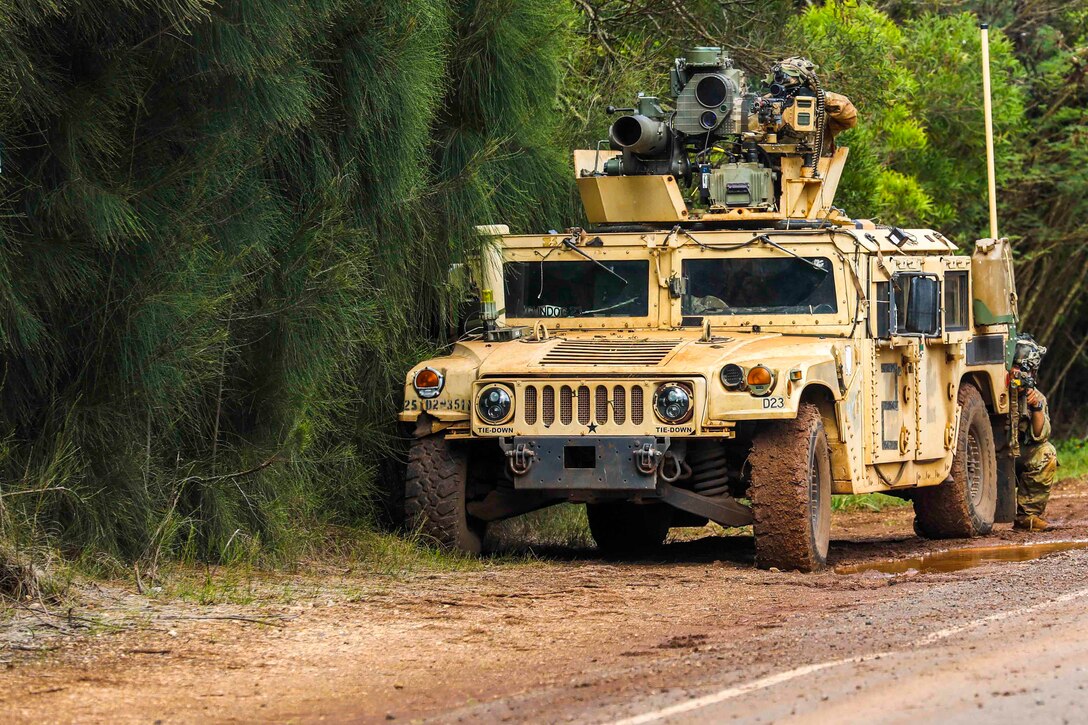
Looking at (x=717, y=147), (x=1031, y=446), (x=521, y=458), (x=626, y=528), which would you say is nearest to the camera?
(x=521, y=458)

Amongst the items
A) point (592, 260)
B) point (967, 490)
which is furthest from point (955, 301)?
point (592, 260)

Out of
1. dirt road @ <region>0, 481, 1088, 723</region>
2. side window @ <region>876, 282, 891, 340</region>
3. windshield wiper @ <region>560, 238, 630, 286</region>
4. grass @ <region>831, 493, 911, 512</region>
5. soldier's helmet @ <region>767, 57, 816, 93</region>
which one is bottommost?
grass @ <region>831, 493, 911, 512</region>

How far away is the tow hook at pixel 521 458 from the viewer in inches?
412

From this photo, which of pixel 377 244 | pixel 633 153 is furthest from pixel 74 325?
pixel 633 153

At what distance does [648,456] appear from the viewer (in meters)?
10.3

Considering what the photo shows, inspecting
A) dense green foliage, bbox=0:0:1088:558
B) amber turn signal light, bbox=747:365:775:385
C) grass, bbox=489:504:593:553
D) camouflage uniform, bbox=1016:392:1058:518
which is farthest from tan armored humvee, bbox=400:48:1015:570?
camouflage uniform, bbox=1016:392:1058:518

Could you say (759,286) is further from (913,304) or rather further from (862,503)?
(862,503)

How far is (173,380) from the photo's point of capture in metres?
9.35

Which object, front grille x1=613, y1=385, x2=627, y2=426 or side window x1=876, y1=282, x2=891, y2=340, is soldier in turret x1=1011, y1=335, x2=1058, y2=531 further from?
front grille x1=613, y1=385, x2=627, y2=426

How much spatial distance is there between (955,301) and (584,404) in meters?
4.01

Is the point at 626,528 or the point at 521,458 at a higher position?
the point at 521,458

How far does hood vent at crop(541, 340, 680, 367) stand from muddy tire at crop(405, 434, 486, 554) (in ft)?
2.83

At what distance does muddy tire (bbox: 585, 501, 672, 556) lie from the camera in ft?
42.3

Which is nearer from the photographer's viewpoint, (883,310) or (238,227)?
(238,227)
